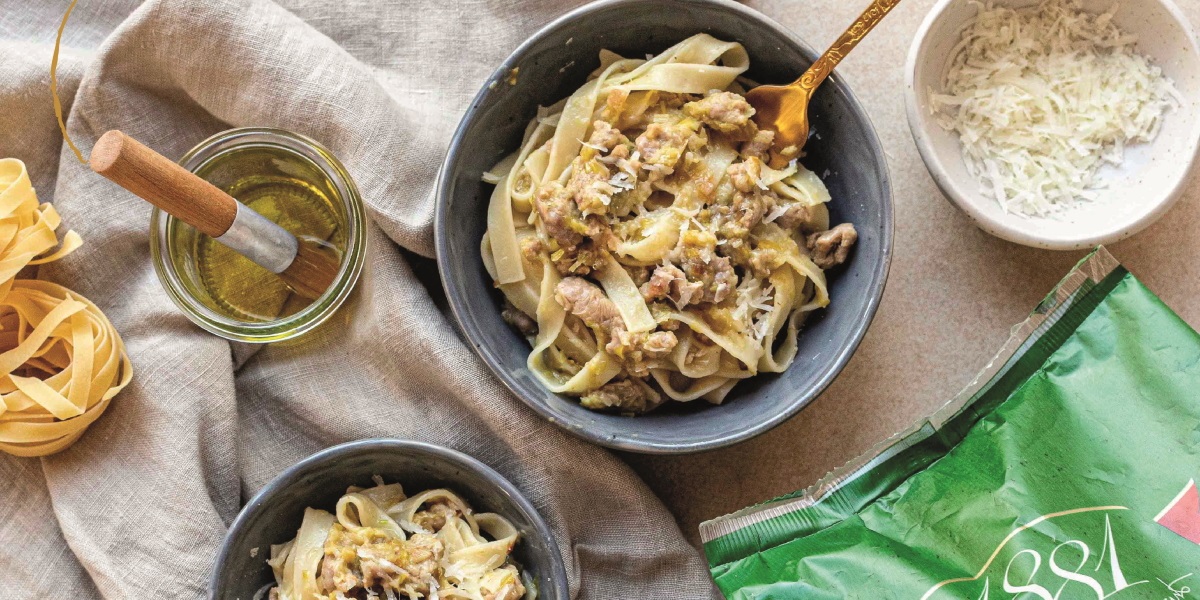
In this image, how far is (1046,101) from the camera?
299 centimetres

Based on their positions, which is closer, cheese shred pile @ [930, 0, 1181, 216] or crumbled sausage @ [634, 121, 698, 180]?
crumbled sausage @ [634, 121, 698, 180]

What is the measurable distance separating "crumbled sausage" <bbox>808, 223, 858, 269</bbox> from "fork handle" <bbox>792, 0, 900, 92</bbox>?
398mm

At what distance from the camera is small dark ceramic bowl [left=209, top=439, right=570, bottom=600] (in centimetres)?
270

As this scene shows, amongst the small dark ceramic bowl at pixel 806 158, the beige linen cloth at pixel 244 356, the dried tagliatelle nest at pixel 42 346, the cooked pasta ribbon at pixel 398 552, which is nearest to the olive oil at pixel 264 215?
the beige linen cloth at pixel 244 356

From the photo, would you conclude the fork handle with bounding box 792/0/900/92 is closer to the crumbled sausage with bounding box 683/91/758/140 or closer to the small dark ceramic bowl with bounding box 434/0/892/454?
the small dark ceramic bowl with bounding box 434/0/892/454

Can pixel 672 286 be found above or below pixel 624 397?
above

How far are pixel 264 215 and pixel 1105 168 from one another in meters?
2.60

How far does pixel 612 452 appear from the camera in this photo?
3.00 meters

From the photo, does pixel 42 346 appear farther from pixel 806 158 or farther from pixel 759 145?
pixel 806 158

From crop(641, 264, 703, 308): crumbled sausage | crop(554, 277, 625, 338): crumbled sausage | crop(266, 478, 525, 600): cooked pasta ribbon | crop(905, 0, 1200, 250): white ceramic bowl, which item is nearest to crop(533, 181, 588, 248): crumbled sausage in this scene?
crop(554, 277, 625, 338): crumbled sausage

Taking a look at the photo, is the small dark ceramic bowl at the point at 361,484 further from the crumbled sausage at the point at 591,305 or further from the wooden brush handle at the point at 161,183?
the wooden brush handle at the point at 161,183

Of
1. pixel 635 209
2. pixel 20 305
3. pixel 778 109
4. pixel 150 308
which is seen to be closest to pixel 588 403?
pixel 635 209

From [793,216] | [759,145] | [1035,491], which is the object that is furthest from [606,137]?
[1035,491]

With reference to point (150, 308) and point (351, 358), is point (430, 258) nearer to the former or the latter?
point (351, 358)
